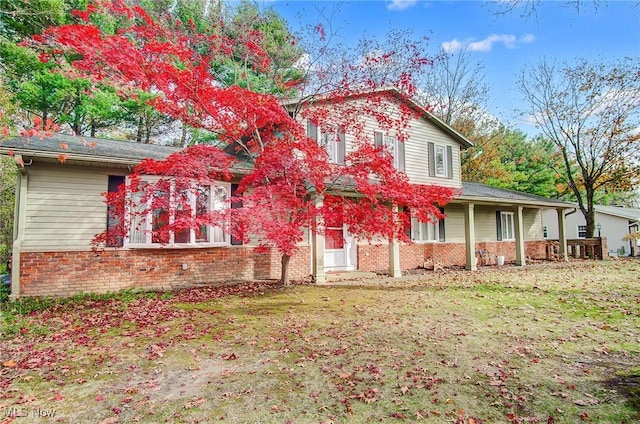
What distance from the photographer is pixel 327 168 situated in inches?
331

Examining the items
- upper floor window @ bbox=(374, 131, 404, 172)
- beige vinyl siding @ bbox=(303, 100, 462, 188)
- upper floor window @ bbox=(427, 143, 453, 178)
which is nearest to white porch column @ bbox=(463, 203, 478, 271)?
beige vinyl siding @ bbox=(303, 100, 462, 188)

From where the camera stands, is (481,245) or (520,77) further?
(520,77)

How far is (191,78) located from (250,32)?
10.1 feet

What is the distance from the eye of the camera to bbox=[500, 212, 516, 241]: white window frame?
1773 cm

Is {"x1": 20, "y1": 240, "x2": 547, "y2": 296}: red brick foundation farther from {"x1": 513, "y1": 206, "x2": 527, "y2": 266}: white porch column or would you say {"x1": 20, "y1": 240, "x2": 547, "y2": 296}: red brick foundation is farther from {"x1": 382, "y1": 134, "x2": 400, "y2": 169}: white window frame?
{"x1": 513, "y1": 206, "x2": 527, "y2": 266}: white porch column

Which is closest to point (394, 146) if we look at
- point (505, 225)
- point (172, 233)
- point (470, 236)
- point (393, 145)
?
point (393, 145)

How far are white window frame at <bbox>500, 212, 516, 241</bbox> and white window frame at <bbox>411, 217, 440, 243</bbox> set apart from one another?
4.78 m

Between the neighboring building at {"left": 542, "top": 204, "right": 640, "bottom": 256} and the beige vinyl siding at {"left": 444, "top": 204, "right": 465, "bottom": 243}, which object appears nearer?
the beige vinyl siding at {"left": 444, "top": 204, "right": 465, "bottom": 243}

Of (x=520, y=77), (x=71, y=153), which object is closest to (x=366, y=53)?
(x=71, y=153)

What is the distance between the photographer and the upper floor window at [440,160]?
15086 millimetres

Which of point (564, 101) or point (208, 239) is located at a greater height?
point (564, 101)

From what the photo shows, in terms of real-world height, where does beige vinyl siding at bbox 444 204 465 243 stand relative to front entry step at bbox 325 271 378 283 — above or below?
above

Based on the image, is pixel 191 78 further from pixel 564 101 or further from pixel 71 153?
pixel 564 101

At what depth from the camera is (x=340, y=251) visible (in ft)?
41.7
